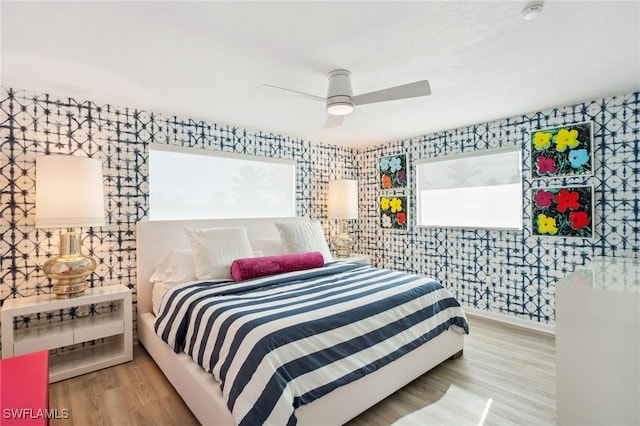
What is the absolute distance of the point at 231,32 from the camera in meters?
1.81

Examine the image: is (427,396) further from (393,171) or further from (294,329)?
(393,171)

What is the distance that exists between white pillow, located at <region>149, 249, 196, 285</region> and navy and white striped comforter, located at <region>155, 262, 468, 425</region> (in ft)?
0.70

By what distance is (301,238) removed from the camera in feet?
11.2

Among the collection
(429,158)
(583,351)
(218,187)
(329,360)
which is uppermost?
(429,158)

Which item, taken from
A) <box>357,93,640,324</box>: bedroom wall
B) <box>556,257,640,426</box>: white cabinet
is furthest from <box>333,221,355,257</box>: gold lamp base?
<box>556,257,640,426</box>: white cabinet

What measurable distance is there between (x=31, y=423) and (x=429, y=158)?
14.0 ft

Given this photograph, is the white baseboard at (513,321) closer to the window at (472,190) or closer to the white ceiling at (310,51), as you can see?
the window at (472,190)

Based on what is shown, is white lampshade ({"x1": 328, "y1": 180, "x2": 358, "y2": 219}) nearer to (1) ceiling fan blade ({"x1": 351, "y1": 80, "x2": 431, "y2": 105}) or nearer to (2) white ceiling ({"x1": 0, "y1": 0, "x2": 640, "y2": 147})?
(2) white ceiling ({"x1": 0, "y1": 0, "x2": 640, "y2": 147})

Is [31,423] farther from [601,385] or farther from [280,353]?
[601,385]

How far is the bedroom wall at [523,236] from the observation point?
2834 mm

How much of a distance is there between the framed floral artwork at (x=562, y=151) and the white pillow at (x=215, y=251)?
3100 mm

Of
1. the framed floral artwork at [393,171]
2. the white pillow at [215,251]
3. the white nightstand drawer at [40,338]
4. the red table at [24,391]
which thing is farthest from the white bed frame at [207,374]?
the framed floral artwork at [393,171]

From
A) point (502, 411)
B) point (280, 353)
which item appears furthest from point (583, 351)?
point (280, 353)

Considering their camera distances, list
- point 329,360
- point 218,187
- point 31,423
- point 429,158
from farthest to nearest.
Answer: point 429,158
point 218,187
point 329,360
point 31,423
